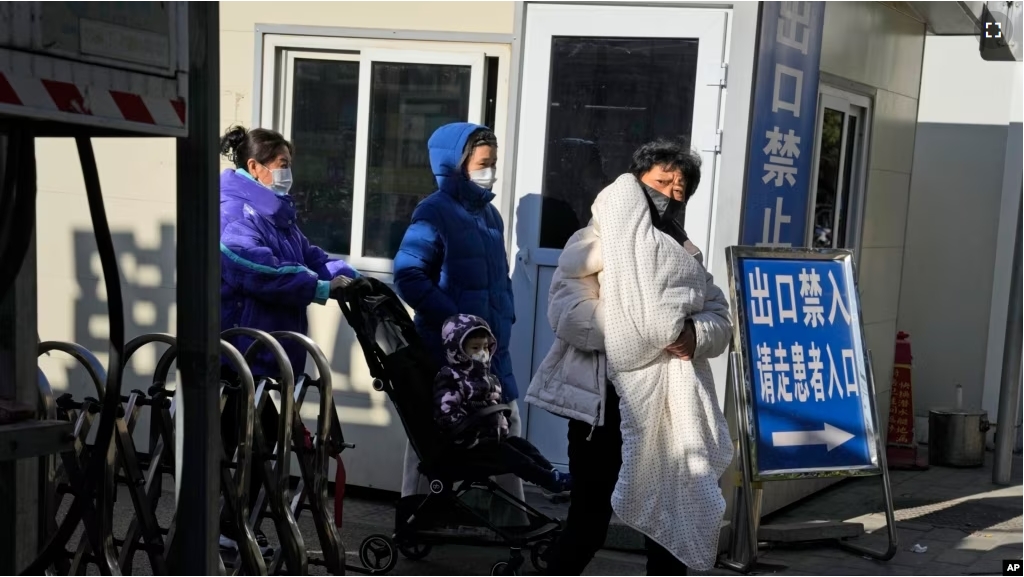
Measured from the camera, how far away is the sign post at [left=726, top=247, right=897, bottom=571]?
5488mm

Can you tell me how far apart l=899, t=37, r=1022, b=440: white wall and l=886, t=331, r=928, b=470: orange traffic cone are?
994 mm

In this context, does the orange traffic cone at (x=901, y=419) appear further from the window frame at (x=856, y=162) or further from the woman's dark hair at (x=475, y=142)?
the woman's dark hair at (x=475, y=142)

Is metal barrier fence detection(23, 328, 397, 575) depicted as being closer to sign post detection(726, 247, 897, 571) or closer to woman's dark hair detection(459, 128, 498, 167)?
woman's dark hair detection(459, 128, 498, 167)

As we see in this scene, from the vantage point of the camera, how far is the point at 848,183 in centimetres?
716

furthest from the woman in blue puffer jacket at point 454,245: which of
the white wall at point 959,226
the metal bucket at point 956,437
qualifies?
the white wall at point 959,226

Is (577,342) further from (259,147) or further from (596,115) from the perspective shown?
(596,115)

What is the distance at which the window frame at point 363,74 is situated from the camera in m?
6.08

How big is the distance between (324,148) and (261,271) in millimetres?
1593

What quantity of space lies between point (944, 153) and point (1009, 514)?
3.29m

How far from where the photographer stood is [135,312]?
6559 mm

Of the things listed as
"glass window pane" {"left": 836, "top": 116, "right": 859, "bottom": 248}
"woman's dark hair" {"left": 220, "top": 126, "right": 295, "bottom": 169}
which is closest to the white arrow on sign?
"glass window pane" {"left": 836, "top": 116, "right": 859, "bottom": 248}

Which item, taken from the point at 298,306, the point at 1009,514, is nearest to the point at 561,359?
the point at 298,306

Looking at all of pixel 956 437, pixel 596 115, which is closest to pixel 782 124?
pixel 596 115

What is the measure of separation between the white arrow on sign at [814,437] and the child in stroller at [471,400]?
1115 millimetres
